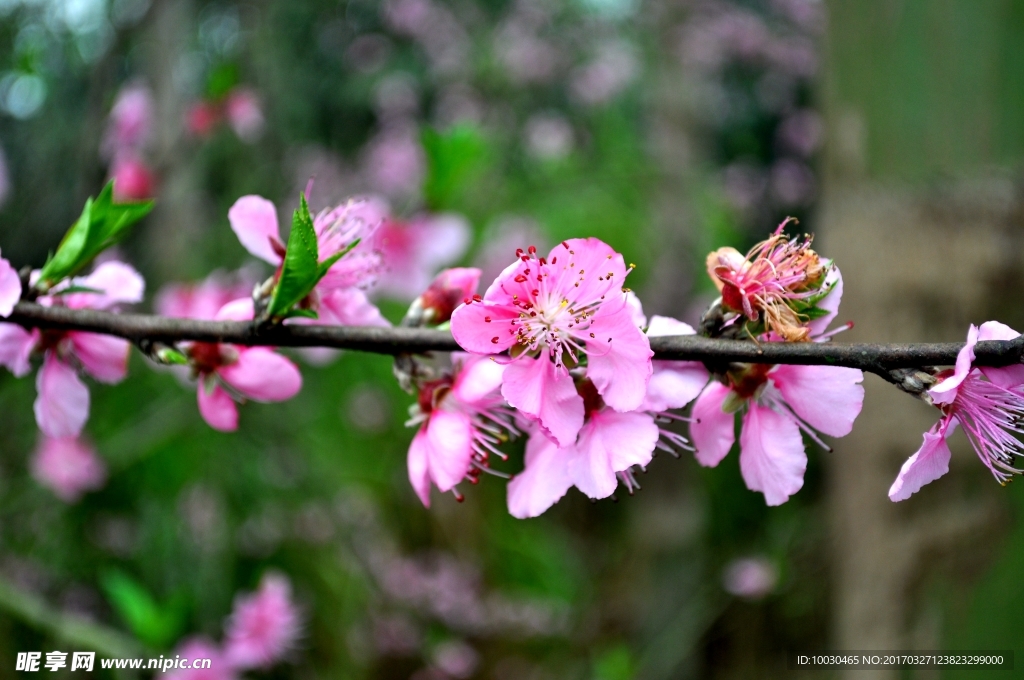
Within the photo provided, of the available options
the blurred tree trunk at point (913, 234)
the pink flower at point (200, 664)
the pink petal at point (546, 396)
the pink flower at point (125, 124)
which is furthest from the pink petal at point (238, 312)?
the pink flower at point (125, 124)

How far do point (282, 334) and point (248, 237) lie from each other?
16 centimetres

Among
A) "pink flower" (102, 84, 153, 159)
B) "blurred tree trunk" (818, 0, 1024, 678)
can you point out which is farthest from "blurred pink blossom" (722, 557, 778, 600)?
"pink flower" (102, 84, 153, 159)

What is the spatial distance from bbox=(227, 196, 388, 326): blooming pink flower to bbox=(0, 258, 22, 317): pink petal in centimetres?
15

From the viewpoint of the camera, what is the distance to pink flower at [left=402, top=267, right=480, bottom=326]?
510 mm

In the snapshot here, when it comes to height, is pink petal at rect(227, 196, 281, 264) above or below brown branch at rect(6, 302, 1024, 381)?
above

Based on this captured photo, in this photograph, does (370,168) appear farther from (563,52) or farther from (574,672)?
(574,672)

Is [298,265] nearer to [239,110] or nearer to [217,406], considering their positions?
[217,406]

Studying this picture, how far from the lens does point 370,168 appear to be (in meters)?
3.68

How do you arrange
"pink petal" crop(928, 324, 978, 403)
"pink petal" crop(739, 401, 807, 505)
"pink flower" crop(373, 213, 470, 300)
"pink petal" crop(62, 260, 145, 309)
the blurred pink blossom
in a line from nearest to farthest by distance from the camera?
"pink petal" crop(928, 324, 978, 403) → "pink petal" crop(739, 401, 807, 505) → "pink petal" crop(62, 260, 145, 309) → "pink flower" crop(373, 213, 470, 300) → the blurred pink blossom

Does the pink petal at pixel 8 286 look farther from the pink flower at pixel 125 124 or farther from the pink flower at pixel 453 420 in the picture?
the pink flower at pixel 125 124

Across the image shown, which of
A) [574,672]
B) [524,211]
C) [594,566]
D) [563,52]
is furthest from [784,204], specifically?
[574,672]

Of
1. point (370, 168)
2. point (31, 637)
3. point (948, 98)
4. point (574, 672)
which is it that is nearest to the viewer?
point (948, 98)

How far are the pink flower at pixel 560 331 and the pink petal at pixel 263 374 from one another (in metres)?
0.17

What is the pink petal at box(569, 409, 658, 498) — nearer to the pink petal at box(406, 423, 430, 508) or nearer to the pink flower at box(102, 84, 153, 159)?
the pink petal at box(406, 423, 430, 508)
